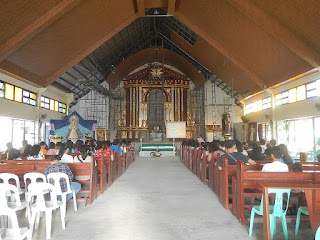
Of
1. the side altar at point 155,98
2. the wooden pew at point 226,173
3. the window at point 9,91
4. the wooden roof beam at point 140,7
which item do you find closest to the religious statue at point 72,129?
the window at point 9,91

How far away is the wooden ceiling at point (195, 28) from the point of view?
9109 mm

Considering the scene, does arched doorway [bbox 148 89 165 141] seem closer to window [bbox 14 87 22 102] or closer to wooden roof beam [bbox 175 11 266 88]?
wooden roof beam [bbox 175 11 266 88]

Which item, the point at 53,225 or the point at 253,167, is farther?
the point at 253,167

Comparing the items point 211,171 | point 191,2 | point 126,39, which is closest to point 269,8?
point 191,2

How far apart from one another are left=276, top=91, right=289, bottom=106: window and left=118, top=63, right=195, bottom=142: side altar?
8069 mm

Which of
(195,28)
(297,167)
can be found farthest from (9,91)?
(297,167)

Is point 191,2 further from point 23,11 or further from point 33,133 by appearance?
point 33,133

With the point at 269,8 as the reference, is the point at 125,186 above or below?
below

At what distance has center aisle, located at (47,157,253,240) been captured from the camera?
11.9 feet

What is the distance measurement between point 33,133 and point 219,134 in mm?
12865

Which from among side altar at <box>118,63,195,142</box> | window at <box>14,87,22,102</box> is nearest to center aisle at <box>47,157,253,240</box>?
window at <box>14,87,22,102</box>

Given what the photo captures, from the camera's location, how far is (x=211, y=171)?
650cm

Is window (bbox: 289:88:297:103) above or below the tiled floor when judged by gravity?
above

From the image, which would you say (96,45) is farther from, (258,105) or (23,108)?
(258,105)
